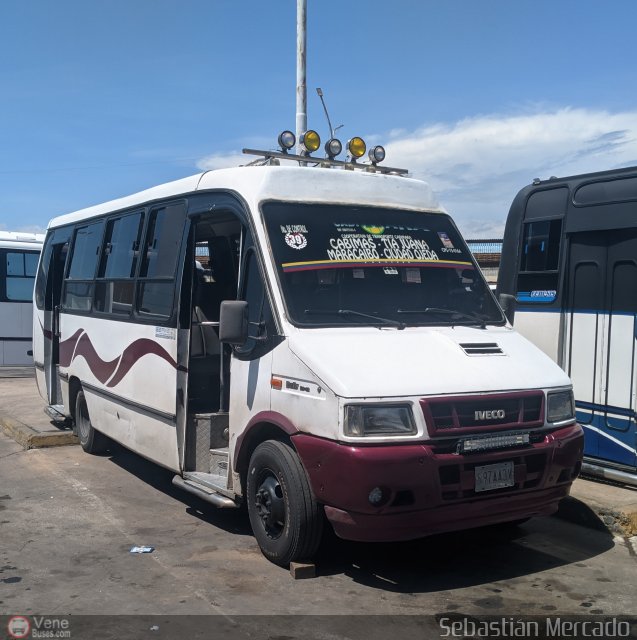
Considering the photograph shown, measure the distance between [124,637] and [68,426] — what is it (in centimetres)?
667

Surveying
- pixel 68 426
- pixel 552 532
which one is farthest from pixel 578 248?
pixel 68 426

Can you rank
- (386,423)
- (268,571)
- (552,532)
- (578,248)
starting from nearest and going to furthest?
(386,423), (268,571), (552,532), (578,248)

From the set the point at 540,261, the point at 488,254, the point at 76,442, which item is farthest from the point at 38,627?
the point at 488,254

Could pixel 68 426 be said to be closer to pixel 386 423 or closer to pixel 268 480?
pixel 268 480

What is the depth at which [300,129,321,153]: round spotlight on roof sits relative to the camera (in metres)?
7.38

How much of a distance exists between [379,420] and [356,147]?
348cm

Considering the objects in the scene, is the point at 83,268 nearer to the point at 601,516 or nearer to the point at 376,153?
the point at 376,153

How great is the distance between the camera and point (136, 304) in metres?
7.68

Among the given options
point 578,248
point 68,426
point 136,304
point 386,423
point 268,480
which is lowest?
point 68,426

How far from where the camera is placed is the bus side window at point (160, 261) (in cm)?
698

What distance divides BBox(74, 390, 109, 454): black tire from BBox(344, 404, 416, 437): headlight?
5.28 m

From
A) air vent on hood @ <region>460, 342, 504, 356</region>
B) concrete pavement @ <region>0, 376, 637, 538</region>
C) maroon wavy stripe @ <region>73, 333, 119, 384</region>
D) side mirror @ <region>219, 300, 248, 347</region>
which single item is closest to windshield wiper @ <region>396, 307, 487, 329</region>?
air vent on hood @ <region>460, 342, 504, 356</region>

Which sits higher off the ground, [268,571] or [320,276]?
[320,276]

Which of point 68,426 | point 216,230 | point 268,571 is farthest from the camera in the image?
point 68,426
